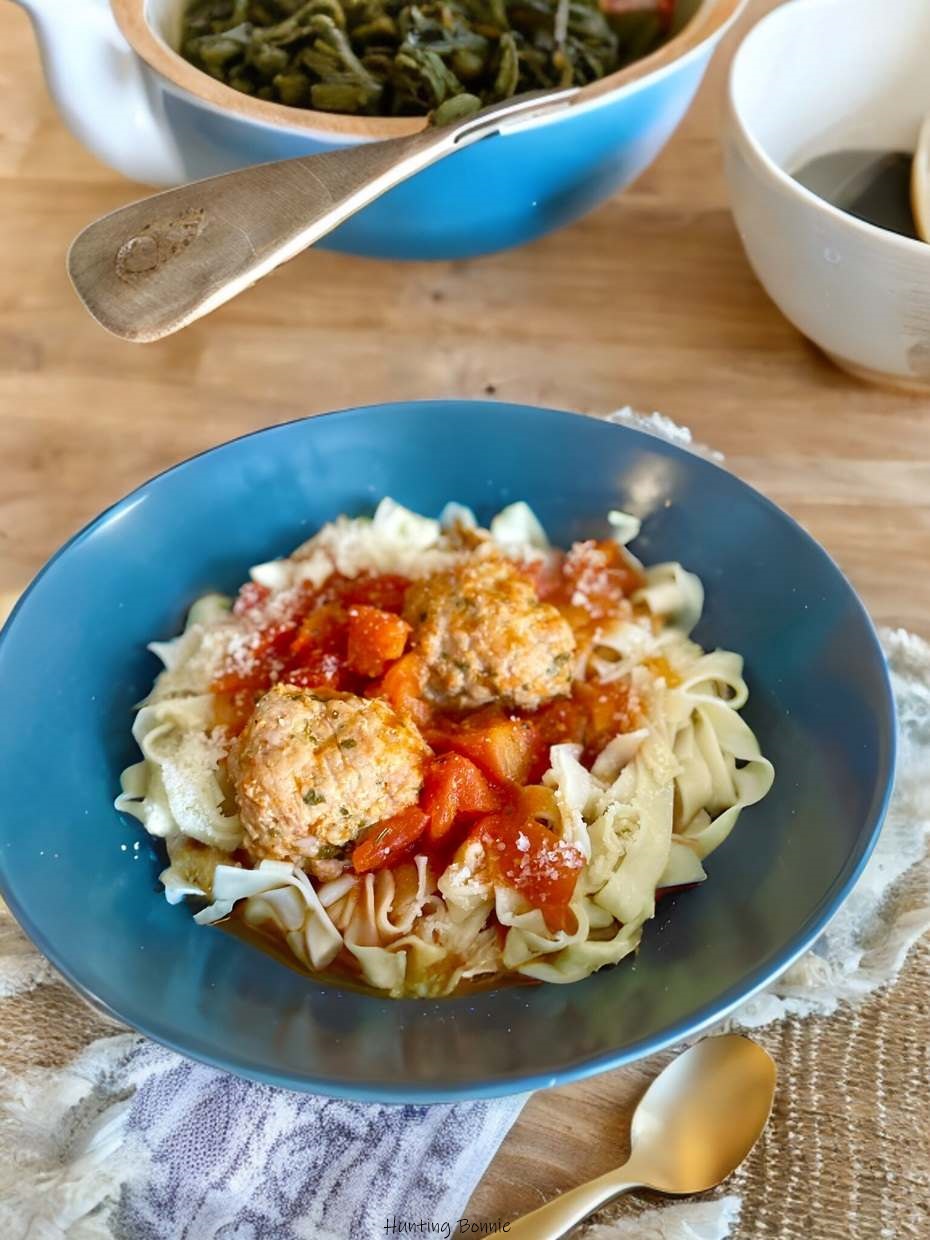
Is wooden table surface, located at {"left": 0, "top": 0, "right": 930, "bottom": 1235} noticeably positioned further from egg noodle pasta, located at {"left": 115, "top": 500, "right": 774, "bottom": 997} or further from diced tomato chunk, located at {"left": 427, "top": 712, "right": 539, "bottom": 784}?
diced tomato chunk, located at {"left": 427, "top": 712, "right": 539, "bottom": 784}

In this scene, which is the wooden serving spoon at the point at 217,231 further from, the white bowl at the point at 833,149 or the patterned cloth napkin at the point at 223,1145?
the patterned cloth napkin at the point at 223,1145

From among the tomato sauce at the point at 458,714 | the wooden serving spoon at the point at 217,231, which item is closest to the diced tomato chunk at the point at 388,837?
the tomato sauce at the point at 458,714

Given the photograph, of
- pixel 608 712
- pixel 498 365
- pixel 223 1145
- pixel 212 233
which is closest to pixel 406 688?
pixel 608 712

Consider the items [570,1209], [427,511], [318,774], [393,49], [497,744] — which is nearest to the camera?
[570,1209]

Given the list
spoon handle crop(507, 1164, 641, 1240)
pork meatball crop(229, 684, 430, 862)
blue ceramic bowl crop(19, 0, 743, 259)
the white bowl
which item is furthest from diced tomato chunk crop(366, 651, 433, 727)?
the white bowl

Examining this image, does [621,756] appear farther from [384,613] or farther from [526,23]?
[526,23]

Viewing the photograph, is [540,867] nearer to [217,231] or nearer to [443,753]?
[443,753]
